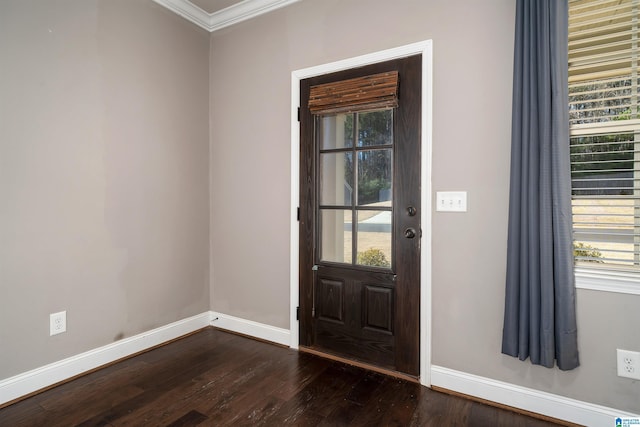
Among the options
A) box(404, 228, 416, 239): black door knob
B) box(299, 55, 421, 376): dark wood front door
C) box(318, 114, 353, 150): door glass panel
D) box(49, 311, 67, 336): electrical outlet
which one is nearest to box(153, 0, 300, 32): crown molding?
box(299, 55, 421, 376): dark wood front door

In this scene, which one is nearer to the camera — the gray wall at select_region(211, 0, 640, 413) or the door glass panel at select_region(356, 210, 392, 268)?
the gray wall at select_region(211, 0, 640, 413)

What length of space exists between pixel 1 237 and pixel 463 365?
2.78m

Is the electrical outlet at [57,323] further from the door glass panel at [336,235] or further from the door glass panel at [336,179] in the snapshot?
the door glass panel at [336,179]

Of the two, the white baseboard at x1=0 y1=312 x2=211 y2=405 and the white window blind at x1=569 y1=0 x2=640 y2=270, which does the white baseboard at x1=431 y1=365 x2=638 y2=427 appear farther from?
the white baseboard at x1=0 y1=312 x2=211 y2=405

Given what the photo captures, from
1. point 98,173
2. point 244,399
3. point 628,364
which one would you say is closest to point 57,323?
point 98,173

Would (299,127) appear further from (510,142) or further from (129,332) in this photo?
(129,332)

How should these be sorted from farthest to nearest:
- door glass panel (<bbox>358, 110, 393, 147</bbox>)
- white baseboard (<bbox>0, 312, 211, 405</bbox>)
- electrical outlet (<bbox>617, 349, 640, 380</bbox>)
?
door glass panel (<bbox>358, 110, 393, 147</bbox>) < white baseboard (<bbox>0, 312, 211, 405</bbox>) < electrical outlet (<bbox>617, 349, 640, 380</bbox>)

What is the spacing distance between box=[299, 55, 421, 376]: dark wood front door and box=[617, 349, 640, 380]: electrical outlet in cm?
100

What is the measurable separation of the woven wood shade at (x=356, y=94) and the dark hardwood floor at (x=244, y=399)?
5.95 feet

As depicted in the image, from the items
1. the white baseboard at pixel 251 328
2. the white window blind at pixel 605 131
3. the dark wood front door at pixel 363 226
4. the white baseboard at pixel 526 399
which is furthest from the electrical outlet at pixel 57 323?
the white window blind at pixel 605 131

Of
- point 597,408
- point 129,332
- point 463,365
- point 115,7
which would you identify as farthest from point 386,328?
point 115,7

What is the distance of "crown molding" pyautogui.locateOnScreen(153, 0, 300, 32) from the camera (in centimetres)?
282

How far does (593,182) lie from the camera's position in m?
1.83

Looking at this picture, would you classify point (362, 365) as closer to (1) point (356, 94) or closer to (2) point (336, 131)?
(2) point (336, 131)
